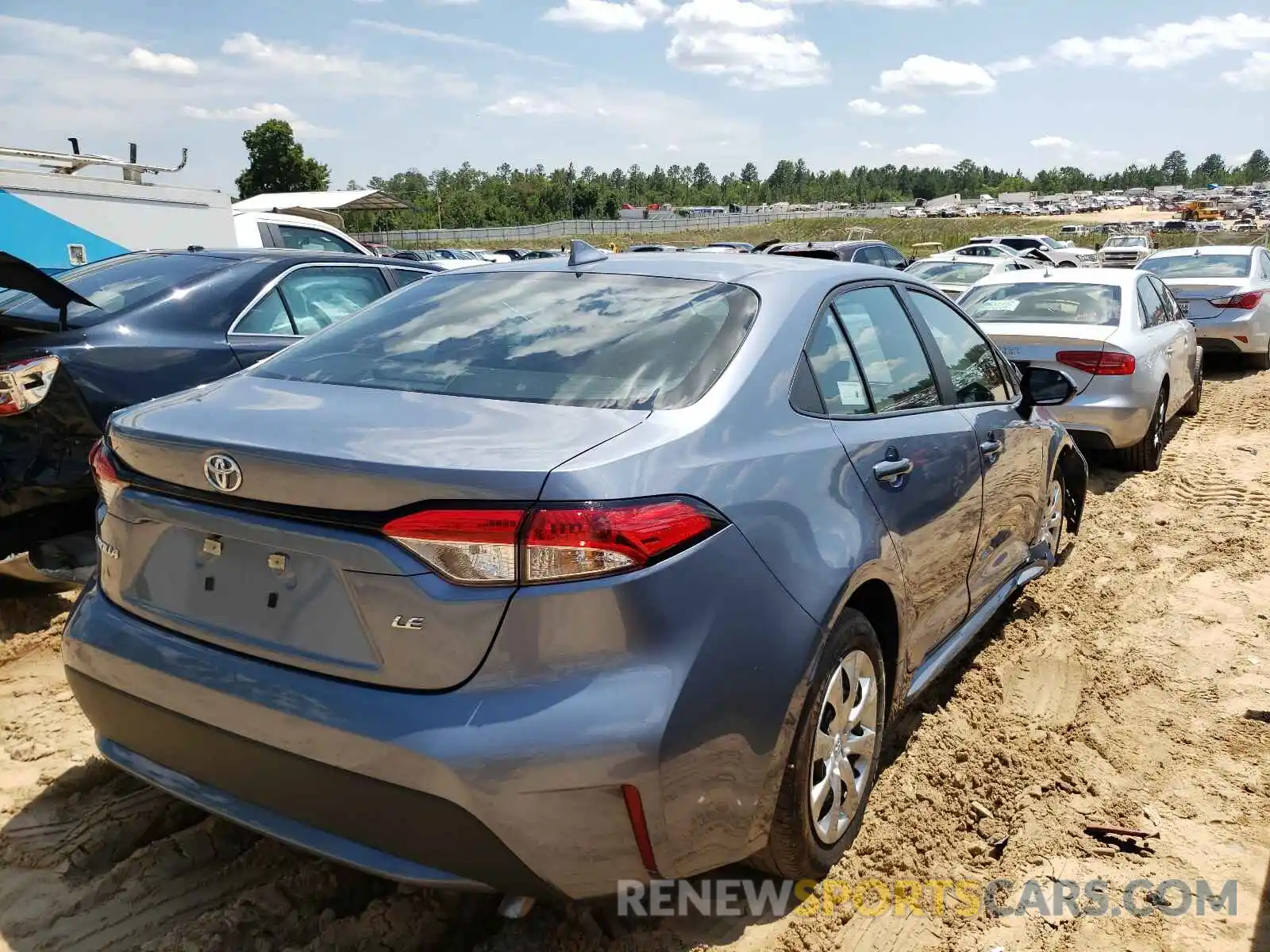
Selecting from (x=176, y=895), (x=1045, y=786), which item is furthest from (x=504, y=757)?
(x=1045, y=786)

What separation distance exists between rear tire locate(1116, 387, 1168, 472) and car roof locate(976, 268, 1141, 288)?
0.97m

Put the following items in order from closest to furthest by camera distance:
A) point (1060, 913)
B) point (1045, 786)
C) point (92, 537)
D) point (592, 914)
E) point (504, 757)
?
1. point (504, 757)
2. point (592, 914)
3. point (1060, 913)
4. point (1045, 786)
5. point (92, 537)

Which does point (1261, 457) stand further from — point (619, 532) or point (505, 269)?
point (619, 532)

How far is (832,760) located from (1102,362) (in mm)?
5130

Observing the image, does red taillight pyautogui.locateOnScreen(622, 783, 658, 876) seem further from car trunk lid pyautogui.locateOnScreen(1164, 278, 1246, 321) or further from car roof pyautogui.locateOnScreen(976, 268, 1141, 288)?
car trunk lid pyautogui.locateOnScreen(1164, 278, 1246, 321)

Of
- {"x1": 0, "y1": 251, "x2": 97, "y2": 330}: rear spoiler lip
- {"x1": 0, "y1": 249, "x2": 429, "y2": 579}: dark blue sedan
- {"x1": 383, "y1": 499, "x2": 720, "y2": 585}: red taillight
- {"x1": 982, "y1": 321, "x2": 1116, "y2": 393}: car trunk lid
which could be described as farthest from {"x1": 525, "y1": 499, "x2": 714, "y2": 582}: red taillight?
{"x1": 982, "y1": 321, "x2": 1116, "y2": 393}: car trunk lid

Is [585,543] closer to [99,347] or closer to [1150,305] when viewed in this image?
[99,347]

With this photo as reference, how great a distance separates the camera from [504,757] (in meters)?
1.83

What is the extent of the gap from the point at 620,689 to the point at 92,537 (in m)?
3.07

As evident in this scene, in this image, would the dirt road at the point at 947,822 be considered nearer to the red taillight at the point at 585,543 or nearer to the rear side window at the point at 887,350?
the red taillight at the point at 585,543

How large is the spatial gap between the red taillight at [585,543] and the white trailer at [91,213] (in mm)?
8745

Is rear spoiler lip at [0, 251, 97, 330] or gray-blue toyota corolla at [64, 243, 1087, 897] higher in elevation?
rear spoiler lip at [0, 251, 97, 330]

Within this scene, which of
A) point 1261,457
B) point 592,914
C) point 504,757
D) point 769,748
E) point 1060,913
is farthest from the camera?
point 1261,457

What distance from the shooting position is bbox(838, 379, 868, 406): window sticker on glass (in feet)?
9.09
